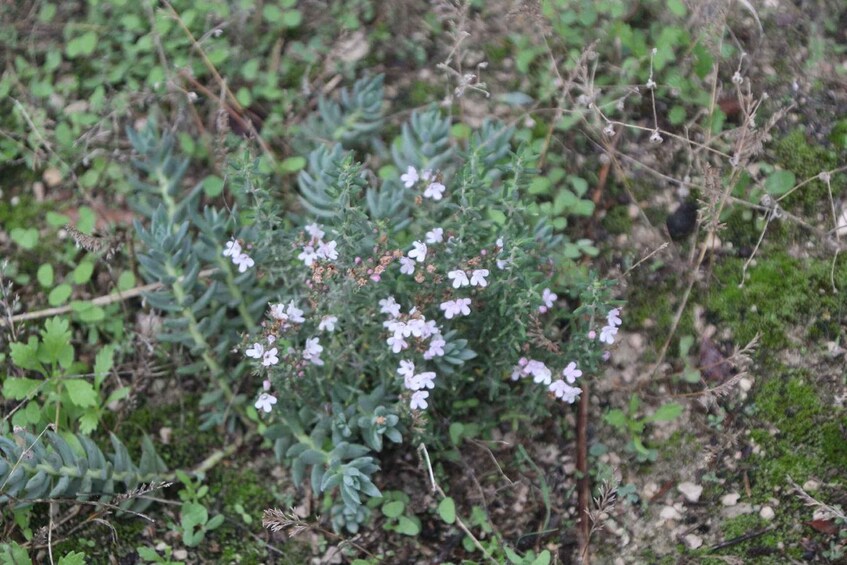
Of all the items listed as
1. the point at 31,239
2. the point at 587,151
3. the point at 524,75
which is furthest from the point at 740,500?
the point at 31,239

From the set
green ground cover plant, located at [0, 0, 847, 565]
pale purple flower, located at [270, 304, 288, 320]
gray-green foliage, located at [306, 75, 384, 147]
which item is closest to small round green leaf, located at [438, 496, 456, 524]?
green ground cover plant, located at [0, 0, 847, 565]

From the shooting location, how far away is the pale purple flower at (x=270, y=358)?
2828 millimetres

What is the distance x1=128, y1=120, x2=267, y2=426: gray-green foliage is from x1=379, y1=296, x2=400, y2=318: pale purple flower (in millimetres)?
605

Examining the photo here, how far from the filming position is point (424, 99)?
402 centimetres

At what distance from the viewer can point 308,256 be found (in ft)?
9.51

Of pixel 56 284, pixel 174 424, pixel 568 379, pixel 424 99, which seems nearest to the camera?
pixel 568 379

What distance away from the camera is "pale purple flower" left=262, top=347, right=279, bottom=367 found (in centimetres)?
283

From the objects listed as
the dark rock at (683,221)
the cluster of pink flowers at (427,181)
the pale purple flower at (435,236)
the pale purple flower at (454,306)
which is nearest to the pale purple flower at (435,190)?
the cluster of pink flowers at (427,181)

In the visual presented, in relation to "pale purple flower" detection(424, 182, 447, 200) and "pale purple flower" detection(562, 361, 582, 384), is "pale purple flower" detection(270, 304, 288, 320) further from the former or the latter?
"pale purple flower" detection(562, 361, 582, 384)

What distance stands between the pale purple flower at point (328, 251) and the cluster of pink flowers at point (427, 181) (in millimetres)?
376

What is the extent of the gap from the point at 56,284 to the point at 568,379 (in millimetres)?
2221

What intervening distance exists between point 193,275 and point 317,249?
22.8 inches

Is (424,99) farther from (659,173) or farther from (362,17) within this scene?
(659,173)

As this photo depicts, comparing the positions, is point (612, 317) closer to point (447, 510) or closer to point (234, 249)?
point (447, 510)
